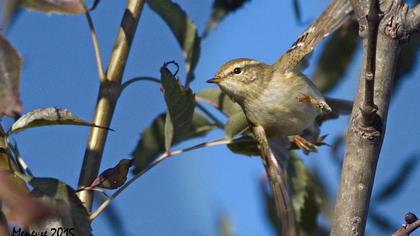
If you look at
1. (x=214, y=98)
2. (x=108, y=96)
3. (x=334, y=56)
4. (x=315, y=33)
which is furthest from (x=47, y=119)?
(x=315, y=33)

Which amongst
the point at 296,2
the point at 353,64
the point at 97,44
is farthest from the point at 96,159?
the point at 353,64

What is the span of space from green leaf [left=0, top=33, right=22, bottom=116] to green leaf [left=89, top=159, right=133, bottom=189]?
0.92 ft

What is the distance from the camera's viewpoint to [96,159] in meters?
1.38

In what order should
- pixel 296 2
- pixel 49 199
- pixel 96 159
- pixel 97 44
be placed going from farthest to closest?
pixel 296 2
pixel 97 44
pixel 96 159
pixel 49 199

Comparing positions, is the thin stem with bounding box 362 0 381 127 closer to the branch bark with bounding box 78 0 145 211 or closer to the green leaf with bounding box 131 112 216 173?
the branch bark with bounding box 78 0 145 211

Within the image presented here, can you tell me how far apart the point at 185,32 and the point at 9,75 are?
1015mm

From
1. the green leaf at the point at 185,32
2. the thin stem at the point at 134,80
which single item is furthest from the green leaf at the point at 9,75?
the green leaf at the point at 185,32

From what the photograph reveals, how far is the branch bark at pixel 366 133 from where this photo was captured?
115 centimetres

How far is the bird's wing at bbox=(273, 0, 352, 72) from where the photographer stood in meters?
2.34

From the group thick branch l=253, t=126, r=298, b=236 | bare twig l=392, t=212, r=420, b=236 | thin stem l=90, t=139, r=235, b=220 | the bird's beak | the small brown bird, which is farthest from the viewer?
the bird's beak

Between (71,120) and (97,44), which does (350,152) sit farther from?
(97,44)

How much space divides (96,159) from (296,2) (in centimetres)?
101

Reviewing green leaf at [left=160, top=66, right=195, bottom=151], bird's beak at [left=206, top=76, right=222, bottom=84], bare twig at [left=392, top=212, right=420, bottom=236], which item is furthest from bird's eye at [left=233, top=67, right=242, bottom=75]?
bare twig at [left=392, top=212, right=420, bottom=236]

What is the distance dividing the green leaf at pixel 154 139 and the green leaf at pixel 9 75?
3.04 ft
